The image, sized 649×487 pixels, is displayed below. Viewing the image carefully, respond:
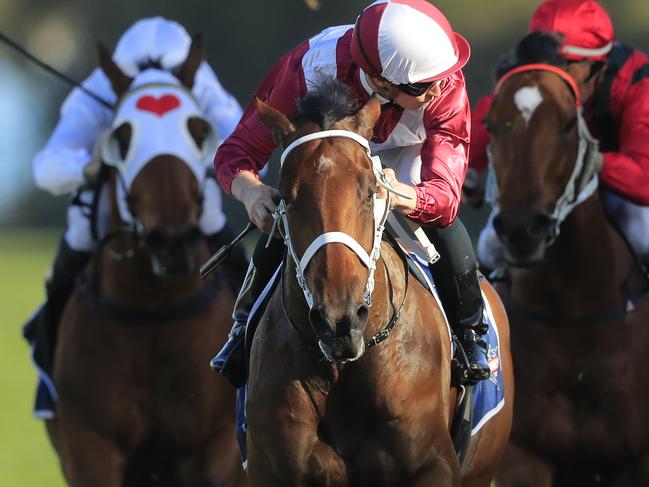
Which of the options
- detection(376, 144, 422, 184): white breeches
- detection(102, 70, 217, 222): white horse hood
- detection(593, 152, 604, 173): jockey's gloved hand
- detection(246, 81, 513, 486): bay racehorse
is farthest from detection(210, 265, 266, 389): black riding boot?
detection(593, 152, 604, 173): jockey's gloved hand

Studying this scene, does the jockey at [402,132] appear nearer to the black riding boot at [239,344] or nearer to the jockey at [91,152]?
the black riding boot at [239,344]

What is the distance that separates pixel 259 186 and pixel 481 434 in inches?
53.4

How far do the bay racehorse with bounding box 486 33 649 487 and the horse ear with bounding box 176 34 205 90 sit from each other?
1.40m

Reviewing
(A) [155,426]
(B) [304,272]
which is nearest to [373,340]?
(B) [304,272]

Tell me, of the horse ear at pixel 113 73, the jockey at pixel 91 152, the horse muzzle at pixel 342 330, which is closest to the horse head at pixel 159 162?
the horse ear at pixel 113 73

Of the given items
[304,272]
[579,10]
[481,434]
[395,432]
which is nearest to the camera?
[304,272]

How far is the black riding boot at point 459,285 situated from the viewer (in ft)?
15.5

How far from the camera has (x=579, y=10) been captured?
21.2 ft

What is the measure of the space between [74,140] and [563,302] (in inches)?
93.4

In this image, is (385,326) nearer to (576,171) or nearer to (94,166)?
(576,171)

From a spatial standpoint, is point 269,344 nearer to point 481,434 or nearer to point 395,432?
point 395,432

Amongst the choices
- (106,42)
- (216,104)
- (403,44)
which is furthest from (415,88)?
(106,42)

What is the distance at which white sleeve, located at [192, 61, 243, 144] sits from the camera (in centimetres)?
676

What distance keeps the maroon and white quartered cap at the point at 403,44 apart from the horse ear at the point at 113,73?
237 centimetres
